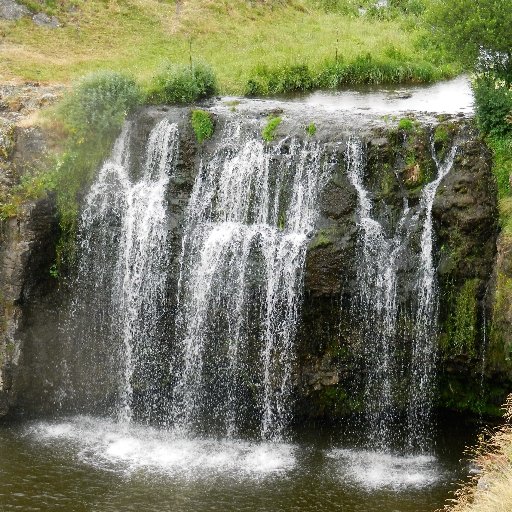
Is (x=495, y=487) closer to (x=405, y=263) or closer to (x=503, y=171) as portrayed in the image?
(x=405, y=263)

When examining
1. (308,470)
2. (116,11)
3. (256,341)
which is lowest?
(308,470)

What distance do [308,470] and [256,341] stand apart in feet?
10.4

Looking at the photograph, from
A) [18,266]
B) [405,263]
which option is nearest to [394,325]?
[405,263]

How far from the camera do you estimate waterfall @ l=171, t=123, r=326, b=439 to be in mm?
16781

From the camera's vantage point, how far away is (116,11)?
99.8 ft

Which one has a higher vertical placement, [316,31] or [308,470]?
[316,31]

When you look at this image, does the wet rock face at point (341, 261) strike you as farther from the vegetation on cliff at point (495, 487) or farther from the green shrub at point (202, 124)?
the vegetation on cliff at point (495, 487)

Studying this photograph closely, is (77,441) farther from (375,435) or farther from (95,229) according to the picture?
(375,435)

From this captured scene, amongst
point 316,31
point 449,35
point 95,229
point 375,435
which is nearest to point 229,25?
point 316,31

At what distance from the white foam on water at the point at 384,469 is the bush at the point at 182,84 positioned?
449 inches

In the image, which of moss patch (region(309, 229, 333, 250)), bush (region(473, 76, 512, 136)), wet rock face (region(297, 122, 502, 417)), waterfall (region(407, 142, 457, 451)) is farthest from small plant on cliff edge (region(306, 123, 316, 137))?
bush (region(473, 76, 512, 136))

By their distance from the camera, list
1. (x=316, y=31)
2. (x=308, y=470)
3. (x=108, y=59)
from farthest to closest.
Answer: (x=316, y=31), (x=108, y=59), (x=308, y=470)

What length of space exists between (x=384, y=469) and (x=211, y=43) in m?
20.6

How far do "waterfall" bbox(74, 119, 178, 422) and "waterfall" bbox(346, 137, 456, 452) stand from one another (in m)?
4.88
